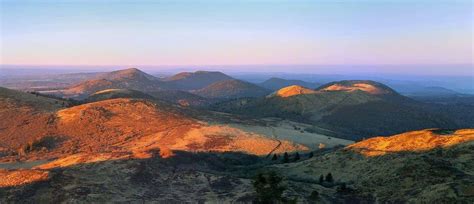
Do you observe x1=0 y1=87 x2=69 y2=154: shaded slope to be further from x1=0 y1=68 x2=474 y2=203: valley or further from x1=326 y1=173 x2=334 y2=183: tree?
x1=326 y1=173 x2=334 y2=183: tree

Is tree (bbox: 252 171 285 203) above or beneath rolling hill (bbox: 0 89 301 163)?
above

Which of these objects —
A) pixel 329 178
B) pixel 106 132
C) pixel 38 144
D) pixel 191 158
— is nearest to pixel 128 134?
pixel 106 132

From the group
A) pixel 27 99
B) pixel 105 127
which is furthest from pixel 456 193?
pixel 27 99

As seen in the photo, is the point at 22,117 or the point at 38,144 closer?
the point at 38,144

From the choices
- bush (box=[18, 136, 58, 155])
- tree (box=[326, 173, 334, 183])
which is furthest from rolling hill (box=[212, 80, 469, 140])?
tree (box=[326, 173, 334, 183])

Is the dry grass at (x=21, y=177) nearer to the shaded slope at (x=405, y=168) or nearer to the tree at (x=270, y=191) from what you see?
the tree at (x=270, y=191)

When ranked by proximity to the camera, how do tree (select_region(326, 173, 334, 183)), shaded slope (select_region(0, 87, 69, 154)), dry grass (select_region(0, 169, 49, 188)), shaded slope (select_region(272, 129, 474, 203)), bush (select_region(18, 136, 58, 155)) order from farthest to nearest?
shaded slope (select_region(0, 87, 69, 154)), bush (select_region(18, 136, 58, 155)), tree (select_region(326, 173, 334, 183)), dry grass (select_region(0, 169, 49, 188)), shaded slope (select_region(272, 129, 474, 203))

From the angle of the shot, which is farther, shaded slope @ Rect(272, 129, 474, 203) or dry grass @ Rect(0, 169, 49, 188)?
dry grass @ Rect(0, 169, 49, 188)

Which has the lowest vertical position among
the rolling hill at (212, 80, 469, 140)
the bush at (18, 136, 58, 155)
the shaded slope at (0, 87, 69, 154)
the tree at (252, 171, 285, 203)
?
the rolling hill at (212, 80, 469, 140)

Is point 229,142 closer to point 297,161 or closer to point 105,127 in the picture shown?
point 297,161

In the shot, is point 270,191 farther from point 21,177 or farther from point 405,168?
point 21,177

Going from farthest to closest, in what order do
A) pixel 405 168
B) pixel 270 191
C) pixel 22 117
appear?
pixel 22 117
pixel 405 168
pixel 270 191
